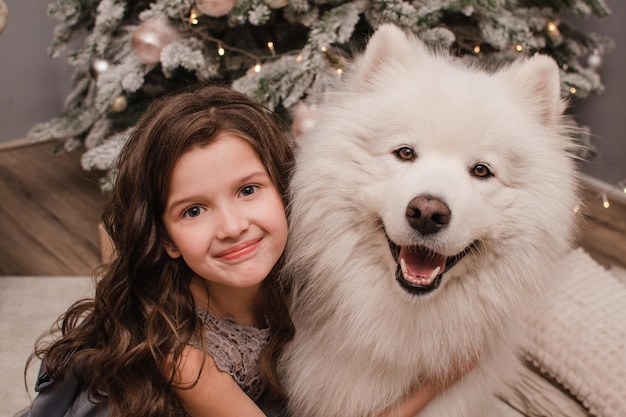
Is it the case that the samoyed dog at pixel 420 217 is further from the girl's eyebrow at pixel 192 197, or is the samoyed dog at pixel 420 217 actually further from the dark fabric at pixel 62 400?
the dark fabric at pixel 62 400

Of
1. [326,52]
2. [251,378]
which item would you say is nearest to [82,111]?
[326,52]

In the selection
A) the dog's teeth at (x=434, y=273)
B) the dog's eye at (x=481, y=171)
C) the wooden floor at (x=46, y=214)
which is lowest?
the wooden floor at (x=46, y=214)

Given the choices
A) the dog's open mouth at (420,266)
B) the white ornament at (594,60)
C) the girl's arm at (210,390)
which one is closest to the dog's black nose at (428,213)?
the dog's open mouth at (420,266)

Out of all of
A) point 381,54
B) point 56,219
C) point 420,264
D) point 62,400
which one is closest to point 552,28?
point 381,54

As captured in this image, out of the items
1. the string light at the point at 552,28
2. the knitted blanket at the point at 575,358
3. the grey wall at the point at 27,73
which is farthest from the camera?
the grey wall at the point at 27,73

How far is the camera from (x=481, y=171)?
118cm

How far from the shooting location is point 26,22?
362 cm

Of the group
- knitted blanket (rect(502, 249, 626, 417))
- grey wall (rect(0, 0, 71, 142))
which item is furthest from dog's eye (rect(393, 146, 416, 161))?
grey wall (rect(0, 0, 71, 142))

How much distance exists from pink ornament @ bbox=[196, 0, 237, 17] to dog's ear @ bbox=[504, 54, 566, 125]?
1172 millimetres

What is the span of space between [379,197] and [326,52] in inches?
46.0

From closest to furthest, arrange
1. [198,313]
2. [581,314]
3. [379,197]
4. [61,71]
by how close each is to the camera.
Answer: [379,197] < [198,313] < [581,314] < [61,71]

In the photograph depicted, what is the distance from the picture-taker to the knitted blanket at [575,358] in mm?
1758

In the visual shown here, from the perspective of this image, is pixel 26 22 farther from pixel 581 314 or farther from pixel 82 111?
pixel 581 314

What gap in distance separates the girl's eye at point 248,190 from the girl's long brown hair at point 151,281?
2.5 inches
